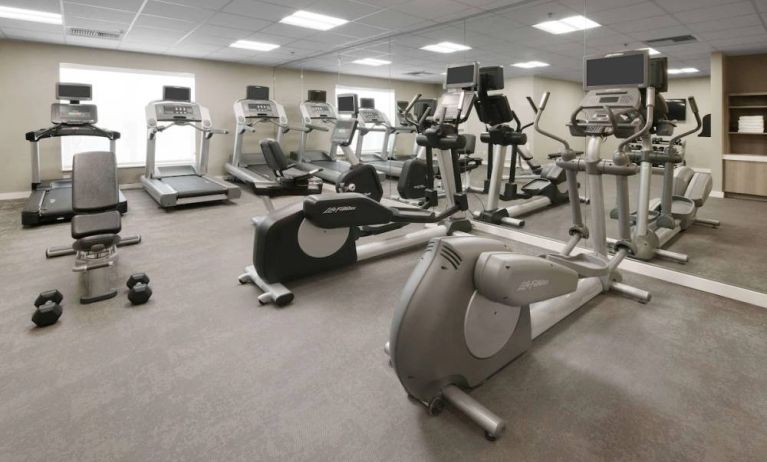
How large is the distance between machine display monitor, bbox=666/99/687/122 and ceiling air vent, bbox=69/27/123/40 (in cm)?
667

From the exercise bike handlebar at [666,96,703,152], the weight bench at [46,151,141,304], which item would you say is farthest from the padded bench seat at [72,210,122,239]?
the exercise bike handlebar at [666,96,703,152]

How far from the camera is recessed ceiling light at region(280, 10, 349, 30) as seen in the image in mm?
4845

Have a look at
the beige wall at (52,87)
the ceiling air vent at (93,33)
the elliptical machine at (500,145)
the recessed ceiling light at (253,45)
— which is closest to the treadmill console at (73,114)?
the ceiling air vent at (93,33)

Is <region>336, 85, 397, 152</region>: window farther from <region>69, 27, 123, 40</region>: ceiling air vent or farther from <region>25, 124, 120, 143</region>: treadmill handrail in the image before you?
<region>25, 124, 120, 143</region>: treadmill handrail

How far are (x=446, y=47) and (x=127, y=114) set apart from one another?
5.88 m

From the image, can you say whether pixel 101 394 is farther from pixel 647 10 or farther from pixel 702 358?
pixel 647 10

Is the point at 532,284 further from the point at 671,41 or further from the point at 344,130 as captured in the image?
the point at 344,130

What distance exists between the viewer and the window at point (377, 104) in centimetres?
619

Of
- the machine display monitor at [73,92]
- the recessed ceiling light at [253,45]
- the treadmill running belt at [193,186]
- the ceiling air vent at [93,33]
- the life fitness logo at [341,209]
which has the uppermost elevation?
the recessed ceiling light at [253,45]

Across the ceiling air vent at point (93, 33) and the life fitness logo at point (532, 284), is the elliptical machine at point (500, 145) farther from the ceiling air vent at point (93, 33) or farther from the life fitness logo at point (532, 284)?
the ceiling air vent at point (93, 33)

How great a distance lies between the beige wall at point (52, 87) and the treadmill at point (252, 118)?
27.7 inches

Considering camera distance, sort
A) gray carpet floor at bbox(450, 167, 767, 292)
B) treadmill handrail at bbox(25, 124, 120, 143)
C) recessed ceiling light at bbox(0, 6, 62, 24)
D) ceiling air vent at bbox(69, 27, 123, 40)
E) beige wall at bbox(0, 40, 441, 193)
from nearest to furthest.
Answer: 1. gray carpet floor at bbox(450, 167, 767, 292)
2. recessed ceiling light at bbox(0, 6, 62, 24)
3. treadmill handrail at bbox(25, 124, 120, 143)
4. ceiling air vent at bbox(69, 27, 123, 40)
5. beige wall at bbox(0, 40, 441, 193)

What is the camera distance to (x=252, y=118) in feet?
23.8

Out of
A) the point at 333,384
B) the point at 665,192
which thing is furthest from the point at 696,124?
the point at 333,384
